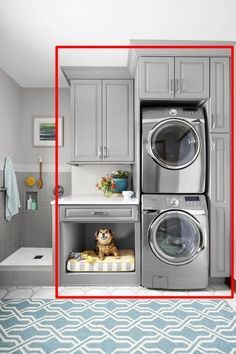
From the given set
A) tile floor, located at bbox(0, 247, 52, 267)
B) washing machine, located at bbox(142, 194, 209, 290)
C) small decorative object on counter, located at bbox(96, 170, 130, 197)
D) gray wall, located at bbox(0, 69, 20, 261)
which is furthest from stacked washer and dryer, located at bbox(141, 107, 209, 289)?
gray wall, located at bbox(0, 69, 20, 261)

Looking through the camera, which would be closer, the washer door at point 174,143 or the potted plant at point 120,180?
the washer door at point 174,143

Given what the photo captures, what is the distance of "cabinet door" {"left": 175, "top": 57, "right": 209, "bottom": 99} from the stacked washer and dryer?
174 mm

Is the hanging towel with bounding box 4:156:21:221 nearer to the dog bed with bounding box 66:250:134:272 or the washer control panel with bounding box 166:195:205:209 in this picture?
the dog bed with bounding box 66:250:134:272

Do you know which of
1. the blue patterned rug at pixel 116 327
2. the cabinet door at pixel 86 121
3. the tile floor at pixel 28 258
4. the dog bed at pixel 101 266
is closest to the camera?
the blue patterned rug at pixel 116 327

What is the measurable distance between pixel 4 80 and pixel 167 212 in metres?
2.35

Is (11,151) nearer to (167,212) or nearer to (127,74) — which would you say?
(127,74)

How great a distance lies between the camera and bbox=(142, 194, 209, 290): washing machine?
2.93m

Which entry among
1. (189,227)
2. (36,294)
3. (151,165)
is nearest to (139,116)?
(151,165)

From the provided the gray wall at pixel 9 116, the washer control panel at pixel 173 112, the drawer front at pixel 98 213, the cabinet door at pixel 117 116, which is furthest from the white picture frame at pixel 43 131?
the washer control panel at pixel 173 112

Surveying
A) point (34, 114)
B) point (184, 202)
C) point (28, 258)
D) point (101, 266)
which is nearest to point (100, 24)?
point (184, 202)

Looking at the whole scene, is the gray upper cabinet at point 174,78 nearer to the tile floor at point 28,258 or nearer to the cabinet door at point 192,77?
the cabinet door at point 192,77

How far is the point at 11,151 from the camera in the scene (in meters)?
3.71

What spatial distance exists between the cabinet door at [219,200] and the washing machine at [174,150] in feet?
0.39

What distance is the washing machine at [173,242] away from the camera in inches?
115
